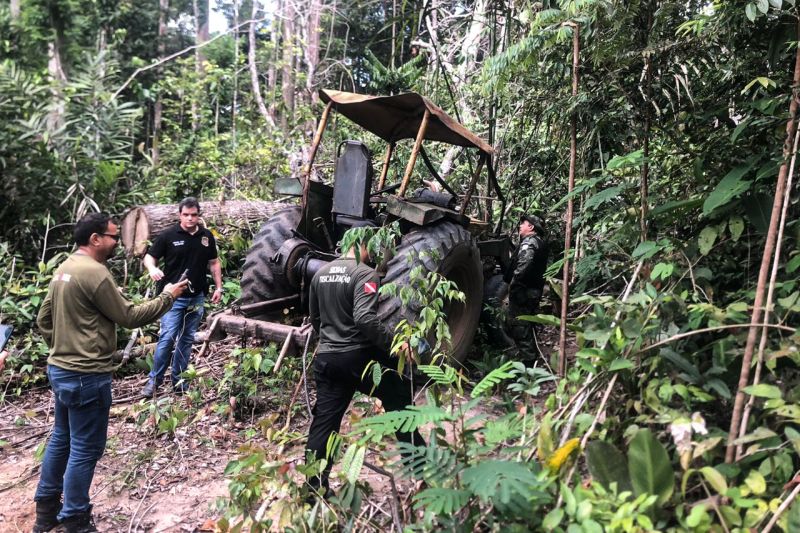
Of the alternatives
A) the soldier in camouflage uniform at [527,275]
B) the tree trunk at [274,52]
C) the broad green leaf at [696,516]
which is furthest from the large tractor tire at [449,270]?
the tree trunk at [274,52]

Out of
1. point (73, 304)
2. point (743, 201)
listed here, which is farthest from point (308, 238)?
point (743, 201)

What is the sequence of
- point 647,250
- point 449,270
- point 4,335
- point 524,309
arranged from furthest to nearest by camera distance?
point 524,309
point 449,270
point 4,335
point 647,250

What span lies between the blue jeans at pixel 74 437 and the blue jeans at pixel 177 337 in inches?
61.3

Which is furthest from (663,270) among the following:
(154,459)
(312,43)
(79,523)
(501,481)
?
(312,43)

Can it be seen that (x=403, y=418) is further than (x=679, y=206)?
No

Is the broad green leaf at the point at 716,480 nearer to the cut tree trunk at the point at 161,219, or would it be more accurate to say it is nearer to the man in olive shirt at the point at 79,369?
the man in olive shirt at the point at 79,369

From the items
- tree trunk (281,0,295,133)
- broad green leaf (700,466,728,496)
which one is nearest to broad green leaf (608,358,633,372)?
broad green leaf (700,466,728,496)

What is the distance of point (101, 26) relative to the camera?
52.6 ft

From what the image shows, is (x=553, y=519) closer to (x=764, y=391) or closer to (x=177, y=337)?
(x=764, y=391)

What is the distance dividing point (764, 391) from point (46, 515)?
3.60 m

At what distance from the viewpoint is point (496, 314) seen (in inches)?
222

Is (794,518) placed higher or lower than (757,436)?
lower

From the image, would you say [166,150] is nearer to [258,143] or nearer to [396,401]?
[258,143]

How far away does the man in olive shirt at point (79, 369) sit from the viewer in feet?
10.6
